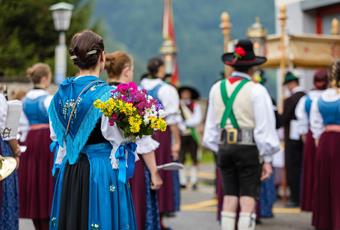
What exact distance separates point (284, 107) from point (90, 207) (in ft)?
20.3

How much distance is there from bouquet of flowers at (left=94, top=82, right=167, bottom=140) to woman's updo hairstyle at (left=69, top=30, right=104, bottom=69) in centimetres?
30

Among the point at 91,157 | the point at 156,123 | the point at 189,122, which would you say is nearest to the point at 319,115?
the point at 156,123

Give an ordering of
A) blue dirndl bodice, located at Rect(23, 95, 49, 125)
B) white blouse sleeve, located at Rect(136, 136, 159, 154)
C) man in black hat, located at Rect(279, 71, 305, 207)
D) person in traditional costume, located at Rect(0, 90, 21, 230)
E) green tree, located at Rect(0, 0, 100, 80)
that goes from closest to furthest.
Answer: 1. white blouse sleeve, located at Rect(136, 136, 159, 154)
2. person in traditional costume, located at Rect(0, 90, 21, 230)
3. blue dirndl bodice, located at Rect(23, 95, 49, 125)
4. man in black hat, located at Rect(279, 71, 305, 207)
5. green tree, located at Rect(0, 0, 100, 80)

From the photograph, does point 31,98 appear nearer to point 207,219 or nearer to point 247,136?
point 247,136

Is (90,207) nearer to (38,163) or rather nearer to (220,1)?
(38,163)

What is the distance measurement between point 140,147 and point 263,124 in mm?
1591

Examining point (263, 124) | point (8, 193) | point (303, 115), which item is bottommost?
point (8, 193)

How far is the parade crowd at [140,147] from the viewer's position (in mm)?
4664

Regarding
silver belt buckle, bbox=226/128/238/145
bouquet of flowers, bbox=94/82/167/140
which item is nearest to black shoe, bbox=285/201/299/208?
silver belt buckle, bbox=226/128/238/145

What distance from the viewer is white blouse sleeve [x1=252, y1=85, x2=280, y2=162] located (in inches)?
261

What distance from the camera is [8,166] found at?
4703mm

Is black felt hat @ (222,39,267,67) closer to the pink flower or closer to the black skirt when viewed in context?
the pink flower

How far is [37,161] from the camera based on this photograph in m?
7.95

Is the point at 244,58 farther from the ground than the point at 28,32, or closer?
closer
